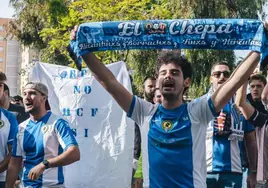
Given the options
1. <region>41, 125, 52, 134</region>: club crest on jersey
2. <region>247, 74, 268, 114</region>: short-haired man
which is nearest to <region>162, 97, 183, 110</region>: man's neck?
<region>41, 125, 52, 134</region>: club crest on jersey

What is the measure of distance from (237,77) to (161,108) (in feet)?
1.91

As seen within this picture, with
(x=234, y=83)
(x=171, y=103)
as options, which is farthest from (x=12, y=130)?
(x=234, y=83)

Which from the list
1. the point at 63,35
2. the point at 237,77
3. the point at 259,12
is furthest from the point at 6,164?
the point at 259,12

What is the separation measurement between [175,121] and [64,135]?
170 cm

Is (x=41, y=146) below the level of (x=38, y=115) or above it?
below

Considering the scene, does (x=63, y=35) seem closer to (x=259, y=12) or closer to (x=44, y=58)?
(x=44, y=58)

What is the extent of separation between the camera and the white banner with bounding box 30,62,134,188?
334 inches

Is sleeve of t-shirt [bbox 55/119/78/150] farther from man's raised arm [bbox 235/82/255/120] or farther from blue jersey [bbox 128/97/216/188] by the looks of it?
man's raised arm [bbox 235/82/255/120]

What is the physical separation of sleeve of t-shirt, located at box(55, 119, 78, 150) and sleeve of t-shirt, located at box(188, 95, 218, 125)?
167cm

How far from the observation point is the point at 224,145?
6.14 m

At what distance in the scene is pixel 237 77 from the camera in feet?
13.7

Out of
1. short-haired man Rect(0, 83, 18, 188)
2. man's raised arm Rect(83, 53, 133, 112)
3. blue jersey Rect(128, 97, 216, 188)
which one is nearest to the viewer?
blue jersey Rect(128, 97, 216, 188)

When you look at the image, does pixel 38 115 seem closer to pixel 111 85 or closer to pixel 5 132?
pixel 5 132

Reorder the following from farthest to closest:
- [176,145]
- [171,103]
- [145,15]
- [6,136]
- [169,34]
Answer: [145,15], [6,136], [169,34], [171,103], [176,145]
